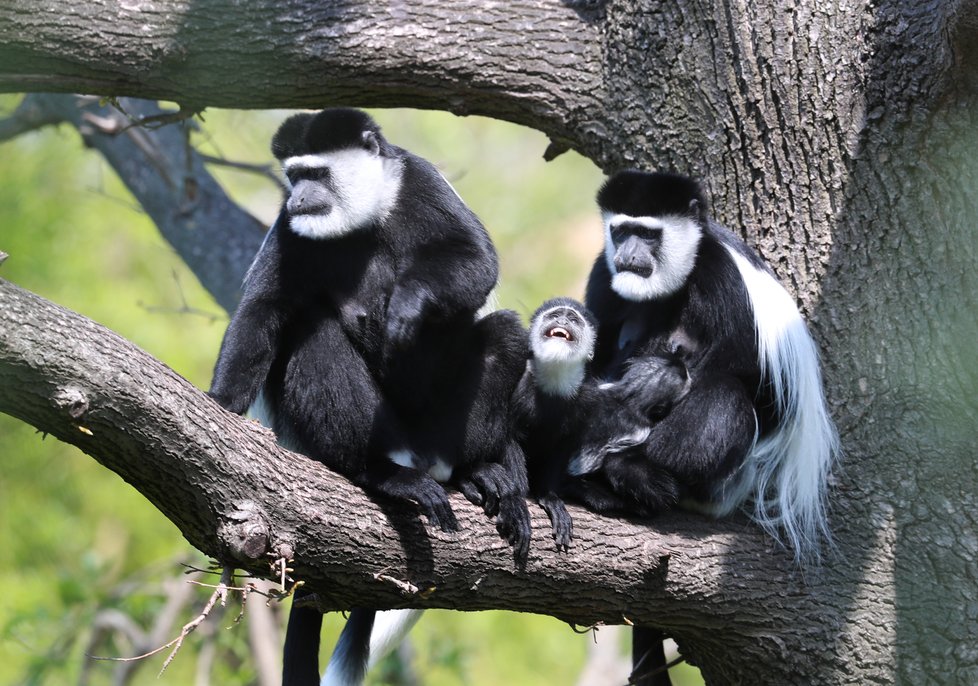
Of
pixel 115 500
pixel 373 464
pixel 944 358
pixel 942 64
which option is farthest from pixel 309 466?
pixel 115 500

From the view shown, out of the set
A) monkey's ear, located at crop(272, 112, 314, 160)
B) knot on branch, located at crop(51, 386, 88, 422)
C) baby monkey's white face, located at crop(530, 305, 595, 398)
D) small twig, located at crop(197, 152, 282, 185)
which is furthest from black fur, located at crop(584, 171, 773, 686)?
small twig, located at crop(197, 152, 282, 185)

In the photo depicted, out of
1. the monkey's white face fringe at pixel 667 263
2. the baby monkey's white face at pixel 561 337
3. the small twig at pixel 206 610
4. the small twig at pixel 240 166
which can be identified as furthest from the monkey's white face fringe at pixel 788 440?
the small twig at pixel 240 166

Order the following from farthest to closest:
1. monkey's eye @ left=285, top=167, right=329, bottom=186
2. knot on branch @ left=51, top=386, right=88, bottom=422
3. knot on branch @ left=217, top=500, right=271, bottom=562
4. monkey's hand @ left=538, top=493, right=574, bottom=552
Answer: monkey's eye @ left=285, top=167, right=329, bottom=186 → monkey's hand @ left=538, top=493, right=574, bottom=552 → knot on branch @ left=217, top=500, right=271, bottom=562 → knot on branch @ left=51, top=386, right=88, bottom=422

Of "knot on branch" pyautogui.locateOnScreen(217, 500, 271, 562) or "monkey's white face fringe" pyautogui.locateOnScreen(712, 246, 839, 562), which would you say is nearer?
"knot on branch" pyautogui.locateOnScreen(217, 500, 271, 562)

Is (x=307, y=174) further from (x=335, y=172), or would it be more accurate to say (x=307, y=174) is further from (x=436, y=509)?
(x=436, y=509)

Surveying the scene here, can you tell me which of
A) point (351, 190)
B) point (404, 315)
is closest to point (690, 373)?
point (404, 315)

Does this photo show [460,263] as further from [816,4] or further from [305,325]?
[816,4]

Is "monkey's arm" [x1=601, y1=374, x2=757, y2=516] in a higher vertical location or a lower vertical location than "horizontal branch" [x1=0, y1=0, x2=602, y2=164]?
lower

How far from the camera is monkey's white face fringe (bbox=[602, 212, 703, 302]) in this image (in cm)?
260

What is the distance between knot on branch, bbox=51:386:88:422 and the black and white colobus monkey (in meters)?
0.64

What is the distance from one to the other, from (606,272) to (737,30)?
75 centimetres

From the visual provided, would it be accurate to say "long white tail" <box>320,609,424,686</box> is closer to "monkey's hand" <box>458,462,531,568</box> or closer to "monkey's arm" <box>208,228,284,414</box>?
"monkey's hand" <box>458,462,531,568</box>

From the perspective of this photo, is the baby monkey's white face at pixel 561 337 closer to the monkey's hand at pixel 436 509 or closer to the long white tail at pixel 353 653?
the monkey's hand at pixel 436 509

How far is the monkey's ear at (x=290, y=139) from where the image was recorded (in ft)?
8.32
